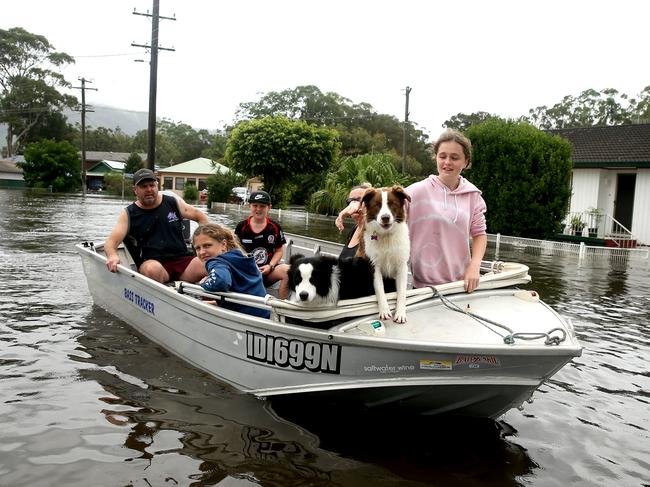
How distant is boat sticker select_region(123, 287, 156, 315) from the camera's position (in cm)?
627

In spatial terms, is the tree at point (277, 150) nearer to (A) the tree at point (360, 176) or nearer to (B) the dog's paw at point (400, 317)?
(A) the tree at point (360, 176)

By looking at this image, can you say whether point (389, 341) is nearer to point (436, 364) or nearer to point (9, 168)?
point (436, 364)

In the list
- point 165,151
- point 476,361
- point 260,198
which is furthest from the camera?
point 165,151

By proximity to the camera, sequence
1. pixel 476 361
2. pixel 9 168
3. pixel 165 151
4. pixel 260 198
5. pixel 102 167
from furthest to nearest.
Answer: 1. pixel 165 151
2. pixel 102 167
3. pixel 9 168
4. pixel 260 198
5. pixel 476 361

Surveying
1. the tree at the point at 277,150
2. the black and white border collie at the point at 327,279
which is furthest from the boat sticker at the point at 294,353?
the tree at the point at 277,150

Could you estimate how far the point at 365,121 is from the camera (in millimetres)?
68188

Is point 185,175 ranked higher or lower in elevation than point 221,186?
higher

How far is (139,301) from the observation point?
6559mm

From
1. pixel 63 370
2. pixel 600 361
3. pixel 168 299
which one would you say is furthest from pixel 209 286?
pixel 600 361

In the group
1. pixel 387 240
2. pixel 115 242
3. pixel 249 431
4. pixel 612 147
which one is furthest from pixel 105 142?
pixel 387 240

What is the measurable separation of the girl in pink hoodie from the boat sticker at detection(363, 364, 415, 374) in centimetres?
91

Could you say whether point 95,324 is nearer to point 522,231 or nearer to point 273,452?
point 273,452

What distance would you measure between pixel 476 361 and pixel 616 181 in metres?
22.5

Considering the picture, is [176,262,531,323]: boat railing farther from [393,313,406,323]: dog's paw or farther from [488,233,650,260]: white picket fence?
[488,233,650,260]: white picket fence
